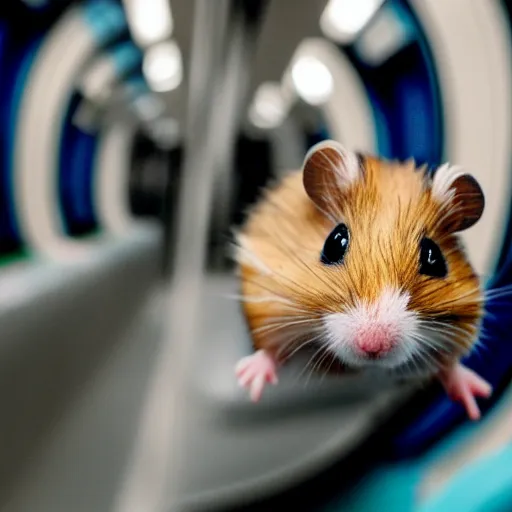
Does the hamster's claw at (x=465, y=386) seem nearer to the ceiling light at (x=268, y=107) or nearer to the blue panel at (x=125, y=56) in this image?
the ceiling light at (x=268, y=107)

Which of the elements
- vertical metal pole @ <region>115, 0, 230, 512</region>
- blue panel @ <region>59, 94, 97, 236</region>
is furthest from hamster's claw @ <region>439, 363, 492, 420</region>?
blue panel @ <region>59, 94, 97, 236</region>

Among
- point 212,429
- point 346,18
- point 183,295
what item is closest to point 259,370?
point 346,18

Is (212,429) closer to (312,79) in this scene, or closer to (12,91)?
(312,79)

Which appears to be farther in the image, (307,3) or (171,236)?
(171,236)

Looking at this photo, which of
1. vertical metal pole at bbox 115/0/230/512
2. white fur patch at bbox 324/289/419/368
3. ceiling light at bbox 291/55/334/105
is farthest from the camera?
vertical metal pole at bbox 115/0/230/512

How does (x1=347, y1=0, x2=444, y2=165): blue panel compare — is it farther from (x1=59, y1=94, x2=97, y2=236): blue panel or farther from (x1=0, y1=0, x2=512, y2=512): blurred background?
(x1=59, y1=94, x2=97, y2=236): blue panel

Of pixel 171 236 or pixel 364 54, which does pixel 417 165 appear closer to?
pixel 364 54

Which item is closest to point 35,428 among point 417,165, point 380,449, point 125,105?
point 125,105
